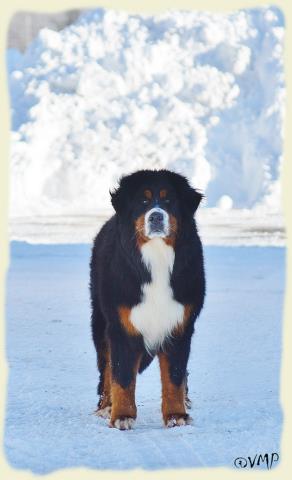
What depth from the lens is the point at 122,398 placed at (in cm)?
473

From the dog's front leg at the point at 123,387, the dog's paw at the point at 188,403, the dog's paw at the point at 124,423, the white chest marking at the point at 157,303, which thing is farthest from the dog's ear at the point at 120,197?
the dog's paw at the point at 188,403

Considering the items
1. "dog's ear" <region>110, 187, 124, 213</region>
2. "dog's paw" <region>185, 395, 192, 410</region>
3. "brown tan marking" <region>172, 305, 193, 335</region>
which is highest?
"dog's ear" <region>110, 187, 124, 213</region>

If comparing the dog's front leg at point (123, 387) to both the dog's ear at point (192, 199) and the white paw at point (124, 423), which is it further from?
the dog's ear at point (192, 199)

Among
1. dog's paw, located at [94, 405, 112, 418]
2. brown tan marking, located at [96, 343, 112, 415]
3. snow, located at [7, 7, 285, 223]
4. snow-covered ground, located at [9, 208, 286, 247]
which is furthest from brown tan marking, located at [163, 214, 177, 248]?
snow, located at [7, 7, 285, 223]

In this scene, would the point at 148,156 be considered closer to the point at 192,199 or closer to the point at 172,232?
the point at 192,199

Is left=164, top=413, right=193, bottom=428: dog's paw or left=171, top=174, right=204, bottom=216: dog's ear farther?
left=164, top=413, right=193, bottom=428: dog's paw

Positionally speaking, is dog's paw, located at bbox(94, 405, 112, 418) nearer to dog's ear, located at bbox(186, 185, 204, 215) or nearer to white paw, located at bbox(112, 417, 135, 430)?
white paw, located at bbox(112, 417, 135, 430)

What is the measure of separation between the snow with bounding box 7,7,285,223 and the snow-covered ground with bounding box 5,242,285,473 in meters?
0.63

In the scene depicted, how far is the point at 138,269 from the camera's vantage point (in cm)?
453

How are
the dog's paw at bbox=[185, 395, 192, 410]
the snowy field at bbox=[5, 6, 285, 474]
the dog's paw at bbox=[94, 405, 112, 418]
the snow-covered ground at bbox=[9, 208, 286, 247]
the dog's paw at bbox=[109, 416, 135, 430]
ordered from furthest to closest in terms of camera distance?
the snow-covered ground at bbox=[9, 208, 286, 247] < the snowy field at bbox=[5, 6, 285, 474] < the dog's paw at bbox=[185, 395, 192, 410] < the dog's paw at bbox=[94, 405, 112, 418] < the dog's paw at bbox=[109, 416, 135, 430]

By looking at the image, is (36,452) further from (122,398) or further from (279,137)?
(279,137)

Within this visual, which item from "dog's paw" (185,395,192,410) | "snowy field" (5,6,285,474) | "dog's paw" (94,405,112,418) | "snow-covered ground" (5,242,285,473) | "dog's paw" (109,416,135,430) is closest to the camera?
"snow-covered ground" (5,242,285,473)

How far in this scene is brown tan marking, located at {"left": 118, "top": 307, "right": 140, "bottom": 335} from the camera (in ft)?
15.1

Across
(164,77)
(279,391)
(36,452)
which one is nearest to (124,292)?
(36,452)
